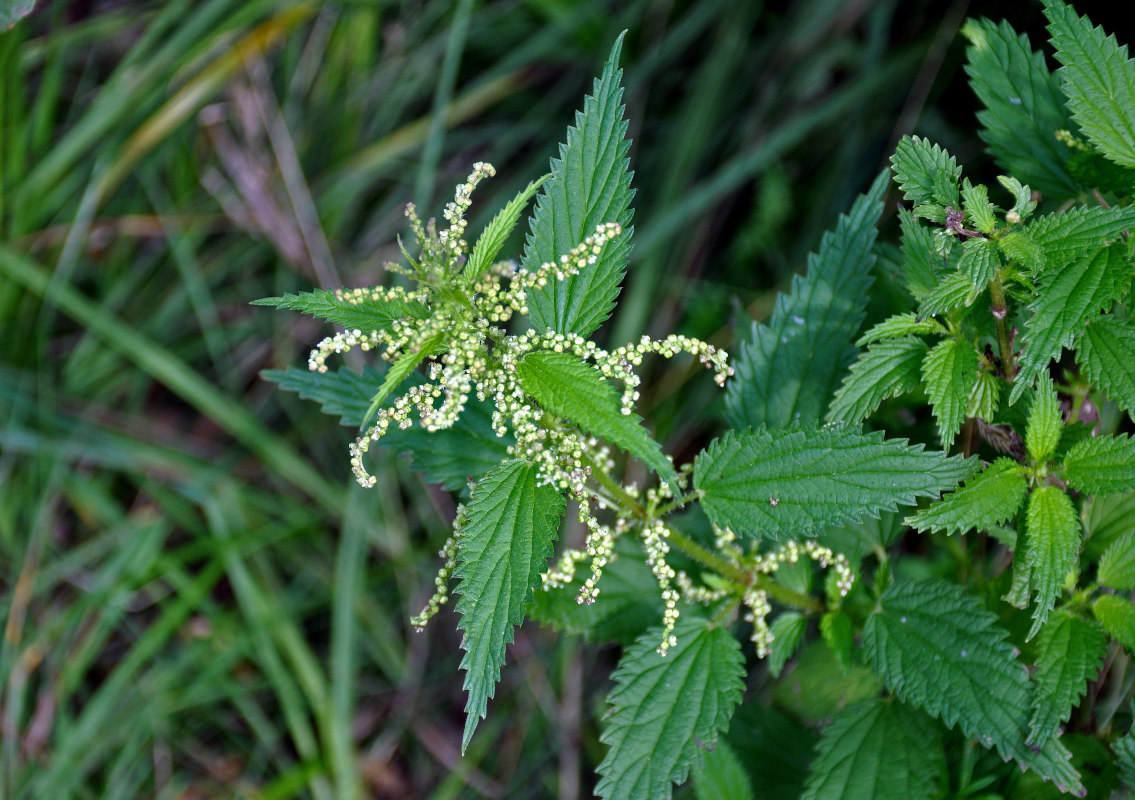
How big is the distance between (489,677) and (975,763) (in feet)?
5.21

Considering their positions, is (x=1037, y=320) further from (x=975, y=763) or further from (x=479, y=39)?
(x=479, y=39)

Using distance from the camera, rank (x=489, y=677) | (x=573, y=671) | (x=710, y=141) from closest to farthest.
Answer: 1. (x=489, y=677)
2. (x=573, y=671)
3. (x=710, y=141)

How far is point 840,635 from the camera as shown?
230 centimetres

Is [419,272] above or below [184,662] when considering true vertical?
above

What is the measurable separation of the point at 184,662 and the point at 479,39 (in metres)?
3.60

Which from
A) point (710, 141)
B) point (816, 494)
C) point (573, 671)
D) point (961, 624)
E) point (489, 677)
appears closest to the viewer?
point (489, 677)

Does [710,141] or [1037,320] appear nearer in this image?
[1037,320]

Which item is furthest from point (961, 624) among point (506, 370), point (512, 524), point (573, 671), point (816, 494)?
point (573, 671)

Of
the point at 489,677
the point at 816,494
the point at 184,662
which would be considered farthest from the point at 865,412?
the point at 184,662

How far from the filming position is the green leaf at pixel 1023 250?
1.81 meters

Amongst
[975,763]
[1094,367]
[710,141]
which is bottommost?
[975,763]

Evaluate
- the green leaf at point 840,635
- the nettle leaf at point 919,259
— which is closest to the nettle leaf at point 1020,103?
the nettle leaf at point 919,259

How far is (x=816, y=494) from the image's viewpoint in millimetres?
1947

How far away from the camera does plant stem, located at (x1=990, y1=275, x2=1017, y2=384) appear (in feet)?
Result: 6.40
